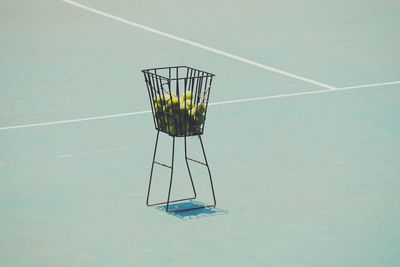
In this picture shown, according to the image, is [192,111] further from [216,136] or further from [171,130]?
[216,136]

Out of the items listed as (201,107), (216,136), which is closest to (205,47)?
(216,136)

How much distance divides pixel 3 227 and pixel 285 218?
7.64ft

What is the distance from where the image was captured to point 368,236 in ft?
25.2

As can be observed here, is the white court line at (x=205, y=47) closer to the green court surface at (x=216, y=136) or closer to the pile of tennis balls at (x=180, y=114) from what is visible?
the green court surface at (x=216, y=136)

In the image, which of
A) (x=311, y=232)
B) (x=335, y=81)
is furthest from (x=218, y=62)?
(x=311, y=232)

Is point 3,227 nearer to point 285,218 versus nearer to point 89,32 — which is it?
point 285,218

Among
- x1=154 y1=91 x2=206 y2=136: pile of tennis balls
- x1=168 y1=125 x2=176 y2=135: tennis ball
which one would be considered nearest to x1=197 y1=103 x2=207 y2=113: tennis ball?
x1=154 y1=91 x2=206 y2=136: pile of tennis balls

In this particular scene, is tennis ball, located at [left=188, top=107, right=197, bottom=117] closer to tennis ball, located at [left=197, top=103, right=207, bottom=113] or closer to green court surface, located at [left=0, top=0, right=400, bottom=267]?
tennis ball, located at [left=197, top=103, right=207, bottom=113]

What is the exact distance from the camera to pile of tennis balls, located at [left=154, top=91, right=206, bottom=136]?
8.08 m

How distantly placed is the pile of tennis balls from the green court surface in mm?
721

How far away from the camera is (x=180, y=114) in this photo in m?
8.06

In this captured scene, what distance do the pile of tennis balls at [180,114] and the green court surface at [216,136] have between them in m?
0.72

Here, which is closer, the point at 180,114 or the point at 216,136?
the point at 180,114

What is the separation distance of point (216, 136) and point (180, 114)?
2291 millimetres
